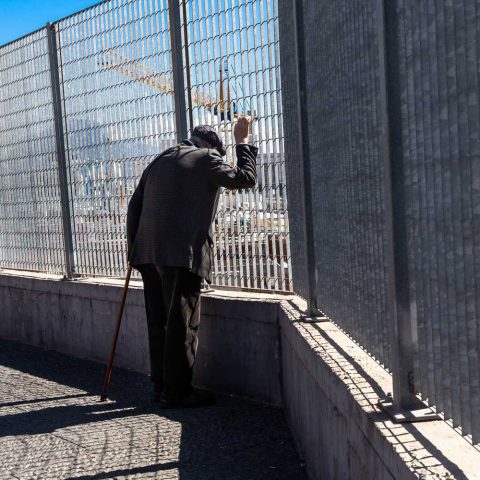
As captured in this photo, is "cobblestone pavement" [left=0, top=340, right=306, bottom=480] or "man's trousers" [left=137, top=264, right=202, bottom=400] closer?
"cobblestone pavement" [left=0, top=340, right=306, bottom=480]

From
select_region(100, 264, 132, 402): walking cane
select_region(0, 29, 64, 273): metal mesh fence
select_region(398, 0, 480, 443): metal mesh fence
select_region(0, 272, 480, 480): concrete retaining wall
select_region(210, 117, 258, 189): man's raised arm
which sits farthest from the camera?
select_region(0, 29, 64, 273): metal mesh fence

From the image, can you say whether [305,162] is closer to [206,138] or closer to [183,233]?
[183,233]

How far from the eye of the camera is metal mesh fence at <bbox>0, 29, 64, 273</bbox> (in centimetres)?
1014

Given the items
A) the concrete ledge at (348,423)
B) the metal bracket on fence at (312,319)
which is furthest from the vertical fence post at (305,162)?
the concrete ledge at (348,423)

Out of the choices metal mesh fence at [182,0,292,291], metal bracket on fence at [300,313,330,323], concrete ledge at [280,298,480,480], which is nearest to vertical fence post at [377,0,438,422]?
concrete ledge at [280,298,480,480]

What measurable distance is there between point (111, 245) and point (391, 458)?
626 centimetres

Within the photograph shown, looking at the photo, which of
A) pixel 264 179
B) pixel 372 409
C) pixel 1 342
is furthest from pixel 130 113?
pixel 372 409

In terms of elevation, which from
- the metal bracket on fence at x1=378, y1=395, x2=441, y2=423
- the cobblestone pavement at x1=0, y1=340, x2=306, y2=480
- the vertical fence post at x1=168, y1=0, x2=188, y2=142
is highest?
the vertical fence post at x1=168, y1=0, x2=188, y2=142

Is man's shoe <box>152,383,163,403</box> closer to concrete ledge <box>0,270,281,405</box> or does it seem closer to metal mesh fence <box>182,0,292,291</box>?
concrete ledge <box>0,270,281,405</box>

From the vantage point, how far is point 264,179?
6824 millimetres

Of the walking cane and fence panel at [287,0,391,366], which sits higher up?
fence panel at [287,0,391,366]

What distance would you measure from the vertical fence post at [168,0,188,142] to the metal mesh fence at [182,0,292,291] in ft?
0.19

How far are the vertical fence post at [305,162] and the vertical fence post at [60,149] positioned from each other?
446 cm

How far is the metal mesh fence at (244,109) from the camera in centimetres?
665
